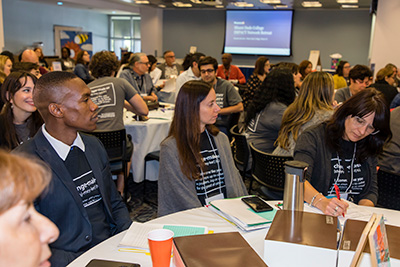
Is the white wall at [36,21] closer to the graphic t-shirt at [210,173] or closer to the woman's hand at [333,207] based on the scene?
the graphic t-shirt at [210,173]

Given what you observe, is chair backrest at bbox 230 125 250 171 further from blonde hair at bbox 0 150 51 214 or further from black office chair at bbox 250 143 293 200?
blonde hair at bbox 0 150 51 214

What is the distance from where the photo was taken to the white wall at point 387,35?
7.68m

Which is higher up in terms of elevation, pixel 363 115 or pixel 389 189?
pixel 363 115

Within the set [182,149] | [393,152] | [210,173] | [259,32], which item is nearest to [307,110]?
[393,152]

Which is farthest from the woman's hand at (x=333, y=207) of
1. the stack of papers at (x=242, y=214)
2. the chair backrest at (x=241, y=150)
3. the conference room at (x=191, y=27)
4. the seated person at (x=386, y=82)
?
the conference room at (x=191, y=27)

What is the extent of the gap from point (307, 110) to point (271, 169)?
0.60 meters

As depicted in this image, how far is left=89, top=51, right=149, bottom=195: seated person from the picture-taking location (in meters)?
3.53

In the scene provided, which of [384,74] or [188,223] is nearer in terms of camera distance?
[188,223]

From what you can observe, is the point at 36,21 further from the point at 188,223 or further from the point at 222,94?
the point at 188,223

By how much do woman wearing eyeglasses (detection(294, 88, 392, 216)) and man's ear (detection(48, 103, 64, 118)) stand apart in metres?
1.36

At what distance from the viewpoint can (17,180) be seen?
25.3 inches

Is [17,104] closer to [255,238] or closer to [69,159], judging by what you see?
[69,159]

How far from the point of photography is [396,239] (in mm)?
1207

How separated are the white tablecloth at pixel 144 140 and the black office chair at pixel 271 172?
1.46 metres
